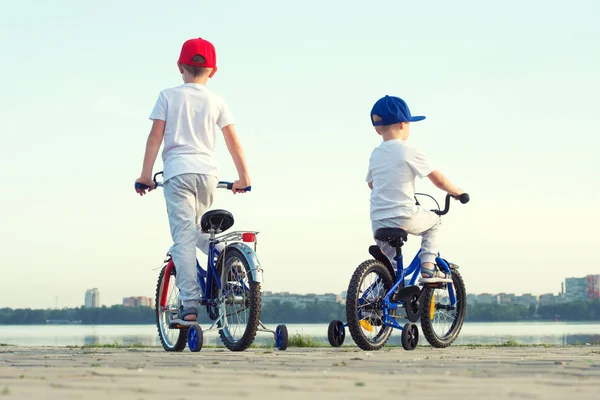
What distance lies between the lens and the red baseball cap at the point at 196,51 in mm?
7613

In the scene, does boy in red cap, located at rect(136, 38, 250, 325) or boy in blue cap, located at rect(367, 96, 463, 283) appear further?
boy in blue cap, located at rect(367, 96, 463, 283)

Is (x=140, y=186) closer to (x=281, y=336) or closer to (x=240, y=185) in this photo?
(x=240, y=185)

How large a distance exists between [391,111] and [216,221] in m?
1.96

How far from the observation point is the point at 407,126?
8.12 m

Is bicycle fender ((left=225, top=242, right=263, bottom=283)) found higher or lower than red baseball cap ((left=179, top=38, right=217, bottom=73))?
lower

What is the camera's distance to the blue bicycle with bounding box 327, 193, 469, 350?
24.0ft

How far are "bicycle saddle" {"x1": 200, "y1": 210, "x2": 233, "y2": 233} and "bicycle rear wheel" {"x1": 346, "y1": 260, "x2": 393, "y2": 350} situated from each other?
117cm

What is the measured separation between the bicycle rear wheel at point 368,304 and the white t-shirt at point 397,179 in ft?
1.76

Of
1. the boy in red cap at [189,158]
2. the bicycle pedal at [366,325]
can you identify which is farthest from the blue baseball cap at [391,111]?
the bicycle pedal at [366,325]

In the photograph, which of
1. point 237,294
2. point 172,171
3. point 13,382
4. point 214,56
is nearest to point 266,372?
point 13,382

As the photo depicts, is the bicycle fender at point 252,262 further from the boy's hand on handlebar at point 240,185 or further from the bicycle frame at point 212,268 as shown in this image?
the boy's hand on handlebar at point 240,185

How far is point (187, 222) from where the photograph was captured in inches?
293

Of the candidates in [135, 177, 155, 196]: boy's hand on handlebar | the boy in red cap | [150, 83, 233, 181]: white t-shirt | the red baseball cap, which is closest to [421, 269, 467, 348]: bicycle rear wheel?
the boy in red cap

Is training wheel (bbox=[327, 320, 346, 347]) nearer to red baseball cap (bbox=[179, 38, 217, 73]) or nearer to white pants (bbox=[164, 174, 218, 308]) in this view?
white pants (bbox=[164, 174, 218, 308])
